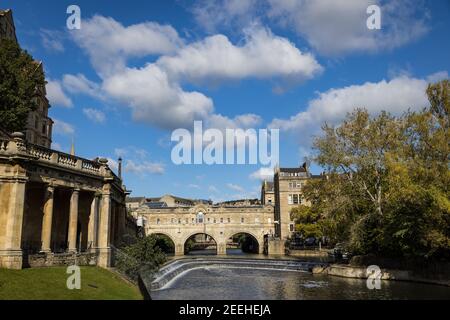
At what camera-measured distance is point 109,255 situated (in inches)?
1153

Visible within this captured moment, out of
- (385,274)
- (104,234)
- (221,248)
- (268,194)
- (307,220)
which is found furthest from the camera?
(268,194)

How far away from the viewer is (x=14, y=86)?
34.2 metres

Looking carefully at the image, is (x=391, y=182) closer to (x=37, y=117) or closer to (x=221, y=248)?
(x=37, y=117)

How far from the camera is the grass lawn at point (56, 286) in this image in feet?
56.1

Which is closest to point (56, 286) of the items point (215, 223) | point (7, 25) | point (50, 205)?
point (50, 205)

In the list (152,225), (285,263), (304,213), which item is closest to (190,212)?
(152,225)

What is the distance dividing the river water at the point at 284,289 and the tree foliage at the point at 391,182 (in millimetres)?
3523

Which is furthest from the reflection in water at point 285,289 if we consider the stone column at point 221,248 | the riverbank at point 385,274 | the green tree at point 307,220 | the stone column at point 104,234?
the stone column at point 221,248

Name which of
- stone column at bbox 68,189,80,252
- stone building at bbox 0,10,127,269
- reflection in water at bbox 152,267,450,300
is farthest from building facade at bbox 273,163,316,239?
stone column at bbox 68,189,80,252

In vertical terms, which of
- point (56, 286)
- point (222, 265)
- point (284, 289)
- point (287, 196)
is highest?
point (287, 196)

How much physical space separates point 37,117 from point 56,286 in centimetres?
5269

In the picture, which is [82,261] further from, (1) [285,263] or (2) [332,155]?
(1) [285,263]

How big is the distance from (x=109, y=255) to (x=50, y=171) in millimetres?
7597

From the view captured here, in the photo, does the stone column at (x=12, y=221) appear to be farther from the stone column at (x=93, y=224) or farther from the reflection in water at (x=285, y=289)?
the reflection in water at (x=285, y=289)
